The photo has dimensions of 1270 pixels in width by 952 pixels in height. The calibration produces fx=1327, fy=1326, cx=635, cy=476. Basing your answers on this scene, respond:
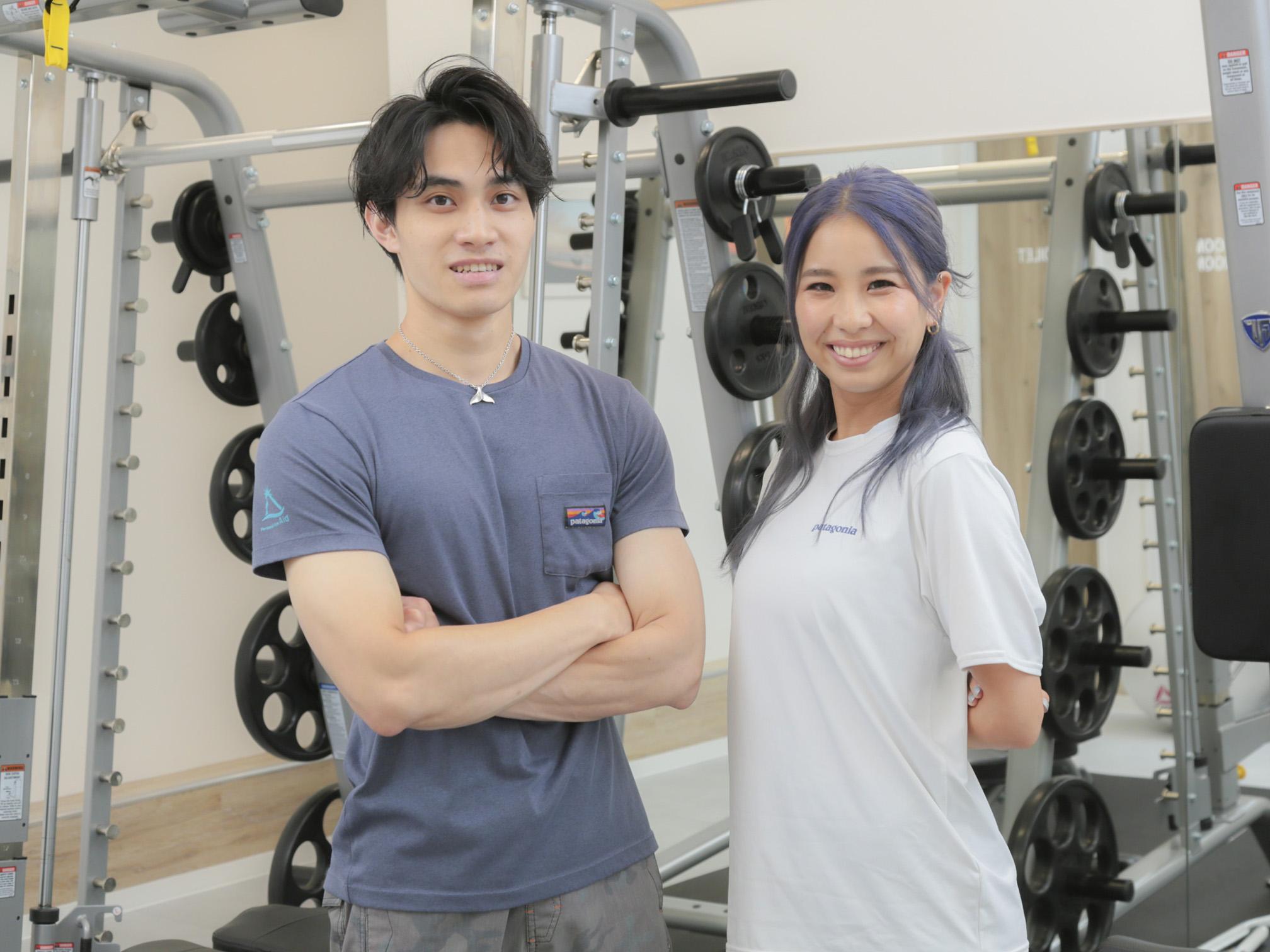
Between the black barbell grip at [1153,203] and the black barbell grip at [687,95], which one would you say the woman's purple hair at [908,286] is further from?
the black barbell grip at [1153,203]

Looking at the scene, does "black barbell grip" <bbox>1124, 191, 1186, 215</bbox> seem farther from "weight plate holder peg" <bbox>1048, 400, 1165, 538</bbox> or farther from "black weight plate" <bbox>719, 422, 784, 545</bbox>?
"black weight plate" <bbox>719, 422, 784, 545</bbox>

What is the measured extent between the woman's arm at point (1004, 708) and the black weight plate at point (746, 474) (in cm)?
123

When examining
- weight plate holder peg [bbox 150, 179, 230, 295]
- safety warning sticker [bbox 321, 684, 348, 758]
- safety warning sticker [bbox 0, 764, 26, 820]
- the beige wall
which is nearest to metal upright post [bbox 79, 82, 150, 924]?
weight plate holder peg [bbox 150, 179, 230, 295]

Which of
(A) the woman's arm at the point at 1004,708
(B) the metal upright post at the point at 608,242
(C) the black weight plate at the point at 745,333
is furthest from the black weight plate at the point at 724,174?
(A) the woman's arm at the point at 1004,708

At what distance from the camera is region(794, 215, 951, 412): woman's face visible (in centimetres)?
153

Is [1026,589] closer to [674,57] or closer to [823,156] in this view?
[674,57]

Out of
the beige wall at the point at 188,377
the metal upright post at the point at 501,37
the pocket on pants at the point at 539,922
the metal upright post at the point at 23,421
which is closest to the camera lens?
the pocket on pants at the point at 539,922

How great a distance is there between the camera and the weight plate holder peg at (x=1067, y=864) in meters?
3.22

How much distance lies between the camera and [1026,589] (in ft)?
4.58

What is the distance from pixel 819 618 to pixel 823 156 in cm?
259

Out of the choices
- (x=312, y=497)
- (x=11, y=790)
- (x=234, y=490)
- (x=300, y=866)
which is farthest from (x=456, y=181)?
(x=300, y=866)

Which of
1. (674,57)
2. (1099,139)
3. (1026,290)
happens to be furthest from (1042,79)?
(674,57)

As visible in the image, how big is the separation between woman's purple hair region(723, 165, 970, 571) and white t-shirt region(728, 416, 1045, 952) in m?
0.03

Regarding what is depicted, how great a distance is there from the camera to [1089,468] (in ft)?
11.3
